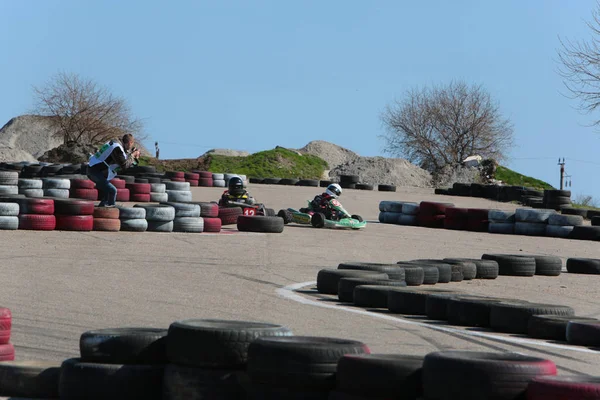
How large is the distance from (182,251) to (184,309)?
17.9ft

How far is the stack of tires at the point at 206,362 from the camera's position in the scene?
5012mm

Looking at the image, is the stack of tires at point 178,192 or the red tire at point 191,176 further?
the red tire at point 191,176

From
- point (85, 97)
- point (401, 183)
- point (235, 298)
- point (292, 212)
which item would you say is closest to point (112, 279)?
point (235, 298)

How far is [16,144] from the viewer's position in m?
72.6

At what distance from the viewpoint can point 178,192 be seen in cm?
2345

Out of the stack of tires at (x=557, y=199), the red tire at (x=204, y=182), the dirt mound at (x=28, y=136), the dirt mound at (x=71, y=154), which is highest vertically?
the dirt mound at (x=28, y=136)

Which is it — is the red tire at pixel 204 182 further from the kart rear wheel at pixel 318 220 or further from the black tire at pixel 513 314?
the black tire at pixel 513 314

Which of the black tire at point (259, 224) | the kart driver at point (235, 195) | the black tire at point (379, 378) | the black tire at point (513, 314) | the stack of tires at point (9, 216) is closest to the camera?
the black tire at point (379, 378)

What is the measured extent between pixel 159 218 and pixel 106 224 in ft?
3.33

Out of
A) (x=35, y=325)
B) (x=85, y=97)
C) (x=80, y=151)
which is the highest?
(x=85, y=97)

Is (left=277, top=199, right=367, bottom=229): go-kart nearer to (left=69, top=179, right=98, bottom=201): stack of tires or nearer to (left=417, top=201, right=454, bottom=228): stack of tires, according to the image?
(left=417, top=201, right=454, bottom=228): stack of tires

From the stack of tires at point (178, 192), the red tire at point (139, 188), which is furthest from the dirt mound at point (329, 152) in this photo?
the red tire at point (139, 188)

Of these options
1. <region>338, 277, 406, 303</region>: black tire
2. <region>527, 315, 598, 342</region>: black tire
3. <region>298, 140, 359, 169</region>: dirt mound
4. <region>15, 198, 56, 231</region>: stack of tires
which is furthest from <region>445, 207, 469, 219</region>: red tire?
<region>298, 140, 359, 169</region>: dirt mound

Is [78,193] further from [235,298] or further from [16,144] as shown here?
[16,144]
